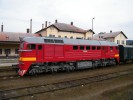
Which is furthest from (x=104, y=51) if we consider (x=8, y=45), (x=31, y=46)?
(x=8, y=45)

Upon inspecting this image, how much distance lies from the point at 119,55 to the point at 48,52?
17.0 metres

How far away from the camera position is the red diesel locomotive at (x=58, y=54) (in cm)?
1856

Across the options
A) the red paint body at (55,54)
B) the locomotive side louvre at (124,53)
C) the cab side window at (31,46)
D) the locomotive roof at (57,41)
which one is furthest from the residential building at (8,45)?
the cab side window at (31,46)

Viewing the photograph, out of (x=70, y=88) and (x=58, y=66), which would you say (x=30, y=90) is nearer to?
(x=70, y=88)

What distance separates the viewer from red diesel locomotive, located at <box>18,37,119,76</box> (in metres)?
18.6

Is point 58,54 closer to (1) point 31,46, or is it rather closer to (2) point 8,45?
(1) point 31,46

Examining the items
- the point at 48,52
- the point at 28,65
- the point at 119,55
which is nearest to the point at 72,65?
the point at 48,52

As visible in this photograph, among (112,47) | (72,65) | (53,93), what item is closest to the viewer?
(53,93)

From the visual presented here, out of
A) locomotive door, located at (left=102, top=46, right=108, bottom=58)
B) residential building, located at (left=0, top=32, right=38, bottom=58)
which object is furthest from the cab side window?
residential building, located at (left=0, top=32, right=38, bottom=58)

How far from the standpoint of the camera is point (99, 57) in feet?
86.2

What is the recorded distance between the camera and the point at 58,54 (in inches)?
818

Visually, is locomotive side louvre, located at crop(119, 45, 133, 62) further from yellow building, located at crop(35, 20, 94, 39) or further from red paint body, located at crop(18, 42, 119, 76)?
yellow building, located at crop(35, 20, 94, 39)

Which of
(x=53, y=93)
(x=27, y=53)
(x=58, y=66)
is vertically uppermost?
(x=27, y=53)

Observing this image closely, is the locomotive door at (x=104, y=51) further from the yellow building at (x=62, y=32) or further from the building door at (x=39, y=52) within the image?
the yellow building at (x=62, y=32)
